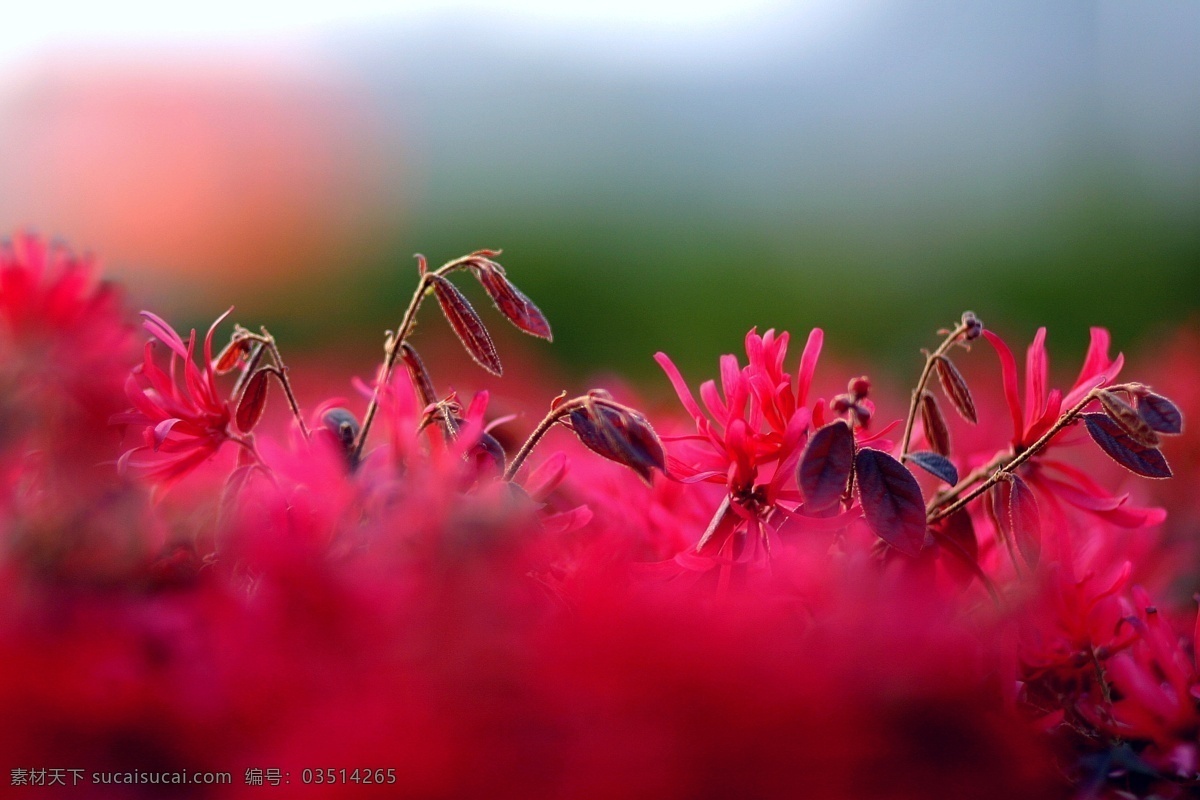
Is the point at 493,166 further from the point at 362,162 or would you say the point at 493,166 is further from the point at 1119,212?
the point at 1119,212

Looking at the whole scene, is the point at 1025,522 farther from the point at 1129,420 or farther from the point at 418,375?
the point at 418,375

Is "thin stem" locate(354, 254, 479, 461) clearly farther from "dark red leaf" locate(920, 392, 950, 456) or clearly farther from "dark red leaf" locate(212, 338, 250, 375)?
"dark red leaf" locate(920, 392, 950, 456)

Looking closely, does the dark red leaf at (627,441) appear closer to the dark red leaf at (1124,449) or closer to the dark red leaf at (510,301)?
the dark red leaf at (510,301)

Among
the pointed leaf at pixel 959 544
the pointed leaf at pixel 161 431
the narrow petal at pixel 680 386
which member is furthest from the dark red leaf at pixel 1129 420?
the pointed leaf at pixel 161 431

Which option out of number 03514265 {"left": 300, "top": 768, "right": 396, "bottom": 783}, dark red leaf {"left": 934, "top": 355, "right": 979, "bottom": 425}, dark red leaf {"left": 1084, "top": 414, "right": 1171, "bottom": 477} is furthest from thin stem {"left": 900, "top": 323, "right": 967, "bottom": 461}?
number 03514265 {"left": 300, "top": 768, "right": 396, "bottom": 783}

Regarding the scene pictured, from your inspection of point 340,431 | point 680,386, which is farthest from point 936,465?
point 340,431

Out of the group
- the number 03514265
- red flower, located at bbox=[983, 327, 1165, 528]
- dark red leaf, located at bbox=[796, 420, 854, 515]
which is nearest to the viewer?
the number 03514265

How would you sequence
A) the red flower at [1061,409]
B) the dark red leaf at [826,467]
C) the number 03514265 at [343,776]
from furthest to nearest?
the red flower at [1061,409] < the dark red leaf at [826,467] < the number 03514265 at [343,776]
